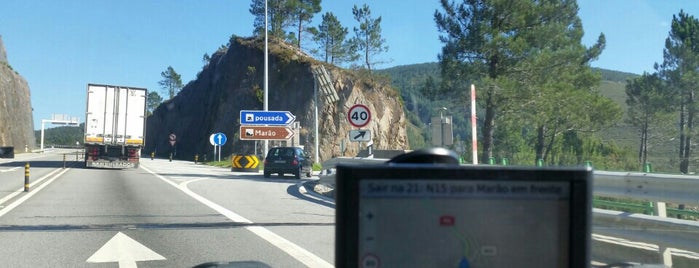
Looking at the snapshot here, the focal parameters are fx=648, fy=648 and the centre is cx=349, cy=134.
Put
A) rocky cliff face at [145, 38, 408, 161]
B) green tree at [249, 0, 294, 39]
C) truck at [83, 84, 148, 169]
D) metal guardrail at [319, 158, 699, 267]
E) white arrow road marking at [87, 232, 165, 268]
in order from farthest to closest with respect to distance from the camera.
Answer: green tree at [249, 0, 294, 39], rocky cliff face at [145, 38, 408, 161], truck at [83, 84, 148, 169], white arrow road marking at [87, 232, 165, 268], metal guardrail at [319, 158, 699, 267]

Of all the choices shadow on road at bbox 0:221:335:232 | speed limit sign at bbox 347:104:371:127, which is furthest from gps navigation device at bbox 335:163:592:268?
speed limit sign at bbox 347:104:371:127

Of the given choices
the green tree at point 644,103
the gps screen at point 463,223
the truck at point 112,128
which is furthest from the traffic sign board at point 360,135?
the truck at point 112,128

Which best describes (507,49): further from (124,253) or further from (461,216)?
(461,216)

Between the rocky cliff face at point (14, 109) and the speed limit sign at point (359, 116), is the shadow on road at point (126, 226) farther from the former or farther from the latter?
the rocky cliff face at point (14, 109)

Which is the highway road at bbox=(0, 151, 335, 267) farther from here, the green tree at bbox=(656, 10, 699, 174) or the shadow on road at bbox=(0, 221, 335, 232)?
the green tree at bbox=(656, 10, 699, 174)

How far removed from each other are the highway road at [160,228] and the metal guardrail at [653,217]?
2.62 m

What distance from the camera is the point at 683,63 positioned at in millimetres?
30297

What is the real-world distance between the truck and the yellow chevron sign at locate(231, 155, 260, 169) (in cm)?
530

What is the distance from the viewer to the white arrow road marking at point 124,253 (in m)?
7.46

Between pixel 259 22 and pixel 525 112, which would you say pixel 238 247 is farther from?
pixel 259 22

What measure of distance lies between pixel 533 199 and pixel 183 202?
535 inches

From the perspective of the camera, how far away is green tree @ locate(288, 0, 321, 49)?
62.9 metres

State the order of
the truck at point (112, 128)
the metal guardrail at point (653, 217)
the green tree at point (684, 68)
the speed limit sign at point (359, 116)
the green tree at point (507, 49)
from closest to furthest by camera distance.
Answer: the metal guardrail at point (653, 217) → the speed limit sign at point (359, 116) → the green tree at point (507, 49) → the green tree at point (684, 68) → the truck at point (112, 128)

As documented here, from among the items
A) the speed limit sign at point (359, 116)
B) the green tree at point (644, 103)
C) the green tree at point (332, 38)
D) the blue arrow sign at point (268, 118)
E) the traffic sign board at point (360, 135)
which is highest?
the green tree at point (332, 38)
